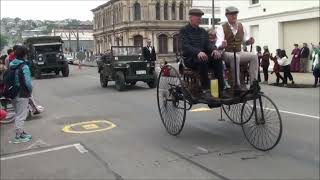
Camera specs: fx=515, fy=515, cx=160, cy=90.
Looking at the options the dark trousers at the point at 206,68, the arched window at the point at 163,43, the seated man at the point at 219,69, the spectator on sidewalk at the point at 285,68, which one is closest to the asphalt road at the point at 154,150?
the seated man at the point at 219,69

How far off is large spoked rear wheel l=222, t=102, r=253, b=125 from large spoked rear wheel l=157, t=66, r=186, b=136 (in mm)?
1000

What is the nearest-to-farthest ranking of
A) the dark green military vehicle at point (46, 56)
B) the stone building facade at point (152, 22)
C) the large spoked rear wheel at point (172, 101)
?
the large spoked rear wheel at point (172, 101)
the dark green military vehicle at point (46, 56)
the stone building facade at point (152, 22)

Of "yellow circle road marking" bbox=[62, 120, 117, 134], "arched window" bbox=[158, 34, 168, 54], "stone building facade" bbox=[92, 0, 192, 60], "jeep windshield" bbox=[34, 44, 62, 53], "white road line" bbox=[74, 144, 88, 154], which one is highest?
"stone building facade" bbox=[92, 0, 192, 60]

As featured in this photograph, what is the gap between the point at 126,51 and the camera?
861 inches

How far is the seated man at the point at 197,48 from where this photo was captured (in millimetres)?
8734

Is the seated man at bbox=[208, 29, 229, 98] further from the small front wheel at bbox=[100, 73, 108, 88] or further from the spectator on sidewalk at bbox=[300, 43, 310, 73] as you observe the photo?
the spectator on sidewalk at bbox=[300, 43, 310, 73]

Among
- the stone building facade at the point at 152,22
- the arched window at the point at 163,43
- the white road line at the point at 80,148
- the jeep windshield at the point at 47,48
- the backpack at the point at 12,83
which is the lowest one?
the white road line at the point at 80,148

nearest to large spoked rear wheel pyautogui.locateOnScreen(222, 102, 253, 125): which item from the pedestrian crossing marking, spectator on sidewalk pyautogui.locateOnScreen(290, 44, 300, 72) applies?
the pedestrian crossing marking

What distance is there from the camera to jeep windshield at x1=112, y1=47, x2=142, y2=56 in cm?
2177

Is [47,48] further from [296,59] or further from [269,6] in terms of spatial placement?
[296,59]

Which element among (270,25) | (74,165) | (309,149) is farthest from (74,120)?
(270,25)

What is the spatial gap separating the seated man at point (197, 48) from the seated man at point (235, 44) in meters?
0.25

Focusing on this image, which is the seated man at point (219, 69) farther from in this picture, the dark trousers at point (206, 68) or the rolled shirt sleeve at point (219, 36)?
the rolled shirt sleeve at point (219, 36)

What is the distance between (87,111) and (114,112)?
984mm
